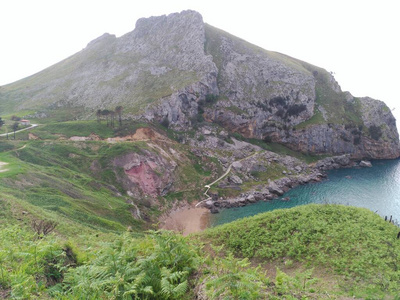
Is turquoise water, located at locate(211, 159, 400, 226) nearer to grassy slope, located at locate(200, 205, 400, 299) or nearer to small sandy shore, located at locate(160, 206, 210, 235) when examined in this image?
small sandy shore, located at locate(160, 206, 210, 235)

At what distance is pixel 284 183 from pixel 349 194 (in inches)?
714

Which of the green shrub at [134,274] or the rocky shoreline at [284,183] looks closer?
the green shrub at [134,274]

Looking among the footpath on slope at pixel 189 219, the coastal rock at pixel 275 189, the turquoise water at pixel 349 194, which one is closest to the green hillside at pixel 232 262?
the footpath on slope at pixel 189 219

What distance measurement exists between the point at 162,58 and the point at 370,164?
109 m

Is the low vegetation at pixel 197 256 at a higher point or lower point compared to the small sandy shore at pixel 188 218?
higher

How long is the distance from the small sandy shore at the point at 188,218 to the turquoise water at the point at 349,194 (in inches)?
103

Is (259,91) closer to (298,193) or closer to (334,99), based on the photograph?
(334,99)

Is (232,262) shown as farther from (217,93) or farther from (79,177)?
(217,93)

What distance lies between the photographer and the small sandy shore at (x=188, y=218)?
5075cm

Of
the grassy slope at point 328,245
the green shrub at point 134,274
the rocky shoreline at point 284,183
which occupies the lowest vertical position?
the rocky shoreline at point 284,183

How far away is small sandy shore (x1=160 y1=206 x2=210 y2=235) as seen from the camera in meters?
50.8

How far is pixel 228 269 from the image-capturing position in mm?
8320

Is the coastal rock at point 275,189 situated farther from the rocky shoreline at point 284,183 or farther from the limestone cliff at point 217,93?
the limestone cliff at point 217,93

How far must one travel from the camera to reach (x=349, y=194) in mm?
65812
